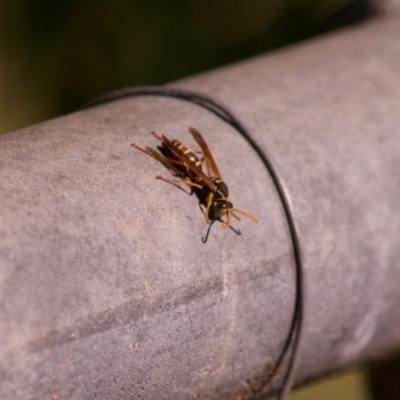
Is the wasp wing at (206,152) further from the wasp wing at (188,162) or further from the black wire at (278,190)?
the black wire at (278,190)

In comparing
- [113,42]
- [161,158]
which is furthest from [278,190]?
[113,42]

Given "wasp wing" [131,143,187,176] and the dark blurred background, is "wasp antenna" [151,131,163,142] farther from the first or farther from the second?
the dark blurred background

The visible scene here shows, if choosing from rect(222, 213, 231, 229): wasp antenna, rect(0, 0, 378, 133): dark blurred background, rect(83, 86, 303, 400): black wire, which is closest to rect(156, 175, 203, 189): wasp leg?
rect(222, 213, 231, 229): wasp antenna

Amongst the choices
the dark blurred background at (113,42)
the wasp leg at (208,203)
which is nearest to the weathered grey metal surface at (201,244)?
the wasp leg at (208,203)

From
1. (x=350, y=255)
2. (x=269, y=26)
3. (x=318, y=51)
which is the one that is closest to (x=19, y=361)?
(x=350, y=255)

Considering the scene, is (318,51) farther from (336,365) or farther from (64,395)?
(64,395)

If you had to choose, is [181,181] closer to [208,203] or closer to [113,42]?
[208,203]
